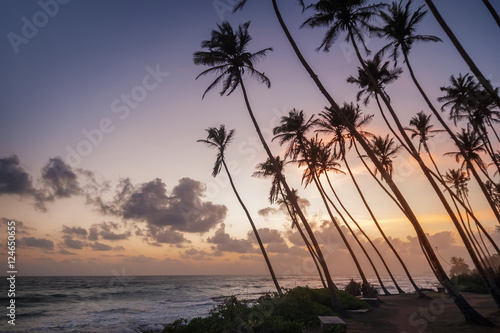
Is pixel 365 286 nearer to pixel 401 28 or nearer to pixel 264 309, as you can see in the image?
pixel 264 309

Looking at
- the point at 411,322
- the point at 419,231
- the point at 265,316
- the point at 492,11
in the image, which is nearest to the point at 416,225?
the point at 419,231

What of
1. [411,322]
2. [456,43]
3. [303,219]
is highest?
[456,43]

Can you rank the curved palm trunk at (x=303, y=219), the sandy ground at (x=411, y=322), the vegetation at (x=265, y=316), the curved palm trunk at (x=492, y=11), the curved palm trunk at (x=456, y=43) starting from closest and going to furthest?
the sandy ground at (x=411, y=322), the vegetation at (x=265, y=316), the curved palm trunk at (x=492, y=11), the curved palm trunk at (x=456, y=43), the curved palm trunk at (x=303, y=219)

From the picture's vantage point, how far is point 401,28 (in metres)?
15.1

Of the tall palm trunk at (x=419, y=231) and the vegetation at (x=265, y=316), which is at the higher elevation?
the tall palm trunk at (x=419, y=231)

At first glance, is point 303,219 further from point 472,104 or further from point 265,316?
point 472,104

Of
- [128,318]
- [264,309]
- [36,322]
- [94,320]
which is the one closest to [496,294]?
[264,309]

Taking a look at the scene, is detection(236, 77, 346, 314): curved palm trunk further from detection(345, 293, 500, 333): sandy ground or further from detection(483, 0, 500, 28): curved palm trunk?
detection(483, 0, 500, 28): curved palm trunk

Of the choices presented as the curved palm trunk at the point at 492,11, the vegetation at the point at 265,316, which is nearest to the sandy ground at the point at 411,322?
the vegetation at the point at 265,316

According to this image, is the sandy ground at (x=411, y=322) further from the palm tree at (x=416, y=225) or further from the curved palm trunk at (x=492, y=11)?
the curved palm trunk at (x=492, y=11)

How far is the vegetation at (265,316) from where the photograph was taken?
8.38 meters

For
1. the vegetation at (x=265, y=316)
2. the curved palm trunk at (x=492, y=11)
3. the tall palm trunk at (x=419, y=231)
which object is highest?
the curved palm trunk at (x=492, y=11)

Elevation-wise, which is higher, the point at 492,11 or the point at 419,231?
the point at 492,11

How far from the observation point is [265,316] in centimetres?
931
